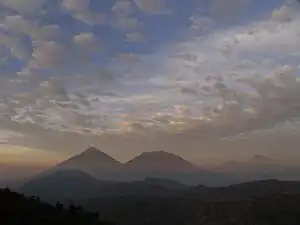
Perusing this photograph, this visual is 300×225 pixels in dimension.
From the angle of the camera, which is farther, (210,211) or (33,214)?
(210,211)

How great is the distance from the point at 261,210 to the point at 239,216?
837cm

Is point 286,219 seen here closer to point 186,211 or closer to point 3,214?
point 186,211

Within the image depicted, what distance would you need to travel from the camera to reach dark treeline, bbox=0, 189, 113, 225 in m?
44.4

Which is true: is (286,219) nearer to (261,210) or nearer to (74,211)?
(261,210)

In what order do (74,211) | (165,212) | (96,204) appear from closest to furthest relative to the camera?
(74,211)
(165,212)
(96,204)

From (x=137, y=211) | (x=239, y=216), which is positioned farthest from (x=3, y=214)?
(x=137, y=211)

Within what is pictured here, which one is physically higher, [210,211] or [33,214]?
[33,214]

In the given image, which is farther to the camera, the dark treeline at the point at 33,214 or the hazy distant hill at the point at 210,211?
the hazy distant hill at the point at 210,211

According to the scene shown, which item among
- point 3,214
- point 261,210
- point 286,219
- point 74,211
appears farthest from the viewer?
point 261,210

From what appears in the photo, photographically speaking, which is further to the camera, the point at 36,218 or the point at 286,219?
the point at 286,219

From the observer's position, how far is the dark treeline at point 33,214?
44.4 metres

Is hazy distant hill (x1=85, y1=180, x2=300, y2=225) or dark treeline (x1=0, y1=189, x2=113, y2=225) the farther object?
hazy distant hill (x1=85, y1=180, x2=300, y2=225)

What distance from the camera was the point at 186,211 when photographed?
514 ft

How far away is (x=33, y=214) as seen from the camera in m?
48.5
